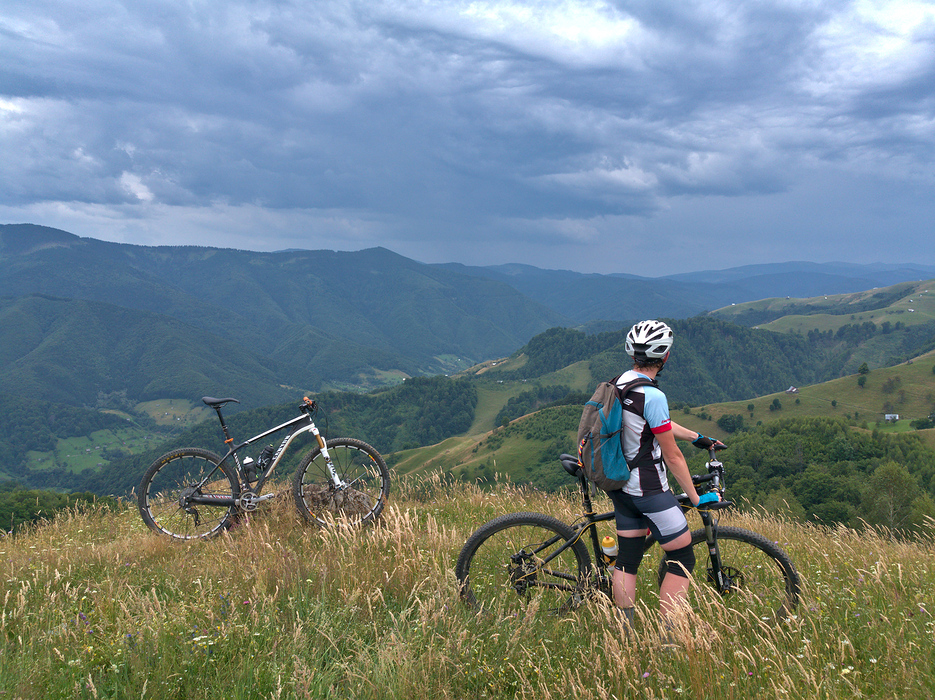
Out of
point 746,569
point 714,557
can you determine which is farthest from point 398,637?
point 746,569

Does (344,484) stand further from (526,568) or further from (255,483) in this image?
(526,568)

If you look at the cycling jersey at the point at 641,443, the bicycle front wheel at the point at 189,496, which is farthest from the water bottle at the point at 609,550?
the bicycle front wheel at the point at 189,496

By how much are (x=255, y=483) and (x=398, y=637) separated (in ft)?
12.7

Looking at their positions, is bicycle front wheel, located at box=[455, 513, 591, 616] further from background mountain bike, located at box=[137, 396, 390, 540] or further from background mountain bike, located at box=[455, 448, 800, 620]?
background mountain bike, located at box=[137, 396, 390, 540]

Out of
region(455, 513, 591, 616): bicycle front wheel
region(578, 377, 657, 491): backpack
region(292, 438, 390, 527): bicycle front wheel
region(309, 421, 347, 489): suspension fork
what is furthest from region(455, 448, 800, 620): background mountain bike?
region(309, 421, 347, 489): suspension fork

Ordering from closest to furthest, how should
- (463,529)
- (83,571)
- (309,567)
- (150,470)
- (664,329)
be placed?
(664,329) → (309,567) → (83,571) → (463,529) → (150,470)

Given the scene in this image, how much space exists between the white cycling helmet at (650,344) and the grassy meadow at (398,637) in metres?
1.67

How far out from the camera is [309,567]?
14.4ft

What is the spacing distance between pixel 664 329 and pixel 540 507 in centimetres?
433

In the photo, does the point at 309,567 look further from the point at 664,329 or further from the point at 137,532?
the point at 137,532

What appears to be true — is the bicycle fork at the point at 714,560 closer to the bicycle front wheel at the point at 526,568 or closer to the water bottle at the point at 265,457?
the bicycle front wheel at the point at 526,568

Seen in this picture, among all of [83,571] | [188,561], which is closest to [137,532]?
[83,571]

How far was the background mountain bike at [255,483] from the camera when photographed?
20.5ft

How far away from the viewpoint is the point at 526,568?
4250 millimetres
